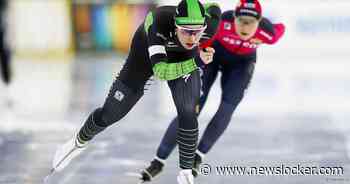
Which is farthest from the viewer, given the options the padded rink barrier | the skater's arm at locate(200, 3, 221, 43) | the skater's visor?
the padded rink barrier

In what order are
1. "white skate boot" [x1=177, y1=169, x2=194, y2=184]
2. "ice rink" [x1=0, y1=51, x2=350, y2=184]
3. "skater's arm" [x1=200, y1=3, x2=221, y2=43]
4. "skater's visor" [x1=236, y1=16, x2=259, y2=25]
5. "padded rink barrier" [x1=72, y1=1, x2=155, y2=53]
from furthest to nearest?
1. "padded rink barrier" [x1=72, y1=1, x2=155, y2=53]
2. "ice rink" [x1=0, y1=51, x2=350, y2=184]
3. "skater's visor" [x1=236, y1=16, x2=259, y2=25]
4. "skater's arm" [x1=200, y1=3, x2=221, y2=43]
5. "white skate boot" [x1=177, y1=169, x2=194, y2=184]

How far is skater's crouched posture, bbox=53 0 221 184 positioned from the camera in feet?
17.2

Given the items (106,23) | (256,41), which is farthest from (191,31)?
(106,23)

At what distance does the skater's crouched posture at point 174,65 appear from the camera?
524 centimetres

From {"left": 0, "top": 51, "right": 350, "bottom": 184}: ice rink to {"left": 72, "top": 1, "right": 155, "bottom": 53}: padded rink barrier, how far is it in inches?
69.8

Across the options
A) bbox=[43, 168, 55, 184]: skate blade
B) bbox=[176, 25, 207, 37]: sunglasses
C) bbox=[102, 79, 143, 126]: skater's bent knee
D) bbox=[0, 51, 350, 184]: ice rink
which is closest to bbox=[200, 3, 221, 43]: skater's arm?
bbox=[176, 25, 207, 37]: sunglasses

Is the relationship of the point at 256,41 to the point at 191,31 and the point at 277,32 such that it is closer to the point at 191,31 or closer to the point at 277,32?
the point at 277,32

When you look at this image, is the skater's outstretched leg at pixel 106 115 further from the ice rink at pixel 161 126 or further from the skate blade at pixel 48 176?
the ice rink at pixel 161 126

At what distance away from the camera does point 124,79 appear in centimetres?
578

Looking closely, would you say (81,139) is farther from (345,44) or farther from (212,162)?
(345,44)

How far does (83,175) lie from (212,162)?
46.9 inches

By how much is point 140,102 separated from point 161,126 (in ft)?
5.77

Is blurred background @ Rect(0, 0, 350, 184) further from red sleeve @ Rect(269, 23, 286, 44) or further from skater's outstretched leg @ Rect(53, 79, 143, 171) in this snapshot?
red sleeve @ Rect(269, 23, 286, 44)

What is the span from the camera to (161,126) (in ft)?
28.4
